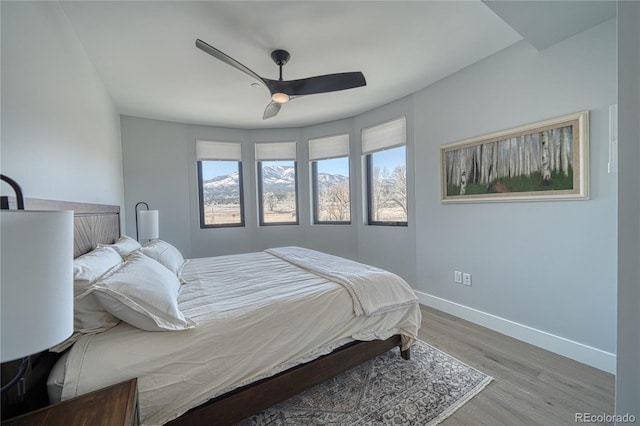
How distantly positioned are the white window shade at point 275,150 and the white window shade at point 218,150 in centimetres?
34

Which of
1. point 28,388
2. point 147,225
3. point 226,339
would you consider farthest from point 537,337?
point 147,225

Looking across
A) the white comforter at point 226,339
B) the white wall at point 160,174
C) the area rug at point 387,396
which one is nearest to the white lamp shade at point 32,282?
the white comforter at point 226,339

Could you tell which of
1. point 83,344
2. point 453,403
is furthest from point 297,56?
point 453,403

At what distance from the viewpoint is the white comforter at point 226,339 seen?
106cm

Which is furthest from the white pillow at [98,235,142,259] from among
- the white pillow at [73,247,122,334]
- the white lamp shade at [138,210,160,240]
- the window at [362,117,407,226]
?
the window at [362,117,407,226]

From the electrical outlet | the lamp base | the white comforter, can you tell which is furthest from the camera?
the electrical outlet

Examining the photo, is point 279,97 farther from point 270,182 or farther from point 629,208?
point 270,182

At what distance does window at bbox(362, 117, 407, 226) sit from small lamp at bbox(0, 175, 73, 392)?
3.31 metres

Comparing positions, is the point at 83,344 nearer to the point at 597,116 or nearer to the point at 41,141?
the point at 41,141

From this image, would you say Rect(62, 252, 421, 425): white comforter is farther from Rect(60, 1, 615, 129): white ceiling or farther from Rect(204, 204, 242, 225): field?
Rect(204, 204, 242, 225): field

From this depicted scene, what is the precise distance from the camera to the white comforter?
1060mm

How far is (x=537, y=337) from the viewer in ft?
7.10

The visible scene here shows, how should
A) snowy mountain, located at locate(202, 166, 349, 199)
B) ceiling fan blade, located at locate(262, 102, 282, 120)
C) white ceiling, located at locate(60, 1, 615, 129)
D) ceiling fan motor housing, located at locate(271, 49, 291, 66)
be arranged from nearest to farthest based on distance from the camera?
white ceiling, located at locate(60, 1, 615, 129), ceiling fan motor housing, located at locate(271, 49, 291, 66), ceiling fan blade, located at locate(262, 102, 282, 120), snowy mountain, located at locate(202, 166, 349, 199)

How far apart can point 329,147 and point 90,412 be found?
3837mm
